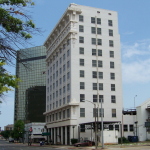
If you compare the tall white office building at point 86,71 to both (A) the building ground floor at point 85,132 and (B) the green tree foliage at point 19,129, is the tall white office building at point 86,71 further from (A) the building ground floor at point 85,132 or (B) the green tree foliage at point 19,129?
(B) the green tree foliage at point 19,129

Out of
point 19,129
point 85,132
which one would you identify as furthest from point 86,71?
point 19,129

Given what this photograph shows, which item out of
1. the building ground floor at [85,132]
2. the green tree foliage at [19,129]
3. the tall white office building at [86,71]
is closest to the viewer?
the building ground floor at [85,132]

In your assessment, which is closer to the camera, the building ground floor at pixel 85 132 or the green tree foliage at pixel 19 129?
the building ground floor at pixel 85 132

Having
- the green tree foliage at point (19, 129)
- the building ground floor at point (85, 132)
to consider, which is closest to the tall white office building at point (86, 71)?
the building ground floor at point (85, 132)

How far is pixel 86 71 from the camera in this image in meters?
73.2

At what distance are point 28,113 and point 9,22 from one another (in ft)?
495

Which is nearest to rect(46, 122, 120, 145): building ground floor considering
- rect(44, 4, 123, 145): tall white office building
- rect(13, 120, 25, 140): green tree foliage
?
rect(44, 4, 123, 145): tall white office building

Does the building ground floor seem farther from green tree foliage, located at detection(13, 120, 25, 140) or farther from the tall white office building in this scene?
green tree foliage, located at detection(13, 120, 25, 140)

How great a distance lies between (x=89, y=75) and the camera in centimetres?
7306

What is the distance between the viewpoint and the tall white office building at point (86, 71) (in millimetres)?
70625

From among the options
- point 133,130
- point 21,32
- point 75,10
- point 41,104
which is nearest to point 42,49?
point 41,104

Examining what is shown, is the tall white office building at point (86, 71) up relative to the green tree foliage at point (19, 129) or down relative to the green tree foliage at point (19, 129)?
up

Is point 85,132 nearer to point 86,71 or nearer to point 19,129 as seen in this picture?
point 86,71

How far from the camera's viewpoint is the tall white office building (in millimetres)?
70625
